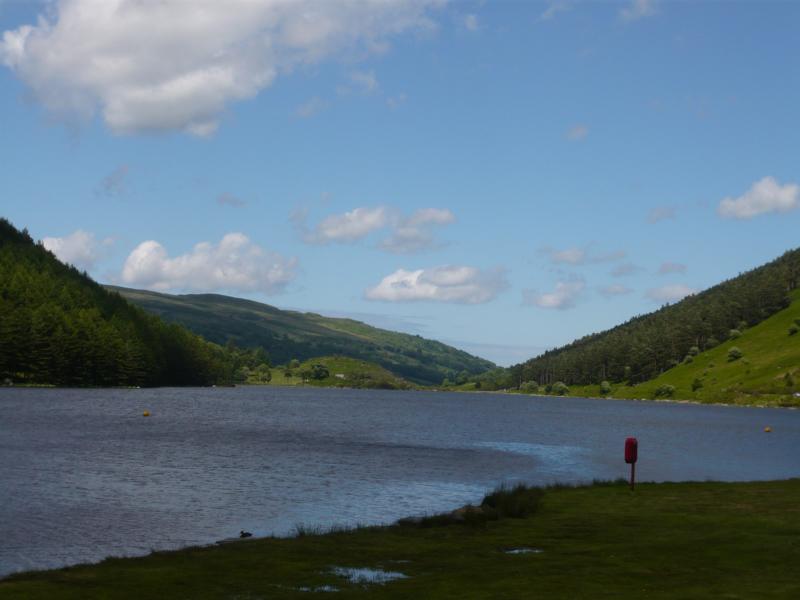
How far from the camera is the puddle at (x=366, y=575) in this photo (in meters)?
26.0

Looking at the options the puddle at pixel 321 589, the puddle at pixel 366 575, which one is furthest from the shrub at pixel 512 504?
the puddle at pixel 321 589

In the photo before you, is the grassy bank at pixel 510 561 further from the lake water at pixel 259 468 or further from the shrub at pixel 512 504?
the lake water at pixel 259 468

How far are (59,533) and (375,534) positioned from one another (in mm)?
17162

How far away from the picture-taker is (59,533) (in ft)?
133

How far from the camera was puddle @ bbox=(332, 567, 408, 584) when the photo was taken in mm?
26016

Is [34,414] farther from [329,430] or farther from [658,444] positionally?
[658,444]

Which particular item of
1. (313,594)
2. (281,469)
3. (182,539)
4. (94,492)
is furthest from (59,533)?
(281,469)

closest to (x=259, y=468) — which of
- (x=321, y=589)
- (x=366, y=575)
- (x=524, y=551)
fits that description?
(x=524, y=551)

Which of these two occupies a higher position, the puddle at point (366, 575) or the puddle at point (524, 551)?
the puddle at point (524, 551)

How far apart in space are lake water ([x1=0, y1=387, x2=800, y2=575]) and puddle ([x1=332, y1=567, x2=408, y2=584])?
14109 millimetres

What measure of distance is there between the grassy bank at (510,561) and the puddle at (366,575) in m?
0.42

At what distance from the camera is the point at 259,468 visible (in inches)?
2904

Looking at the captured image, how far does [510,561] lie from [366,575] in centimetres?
537

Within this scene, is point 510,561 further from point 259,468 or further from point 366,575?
point 259,468
